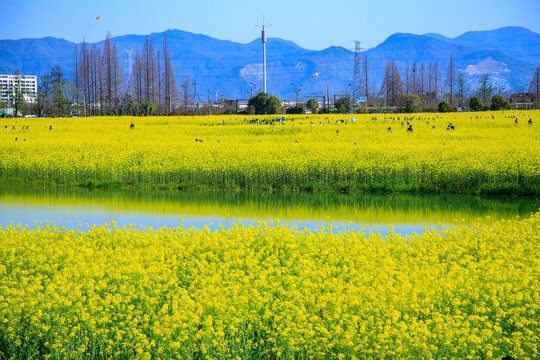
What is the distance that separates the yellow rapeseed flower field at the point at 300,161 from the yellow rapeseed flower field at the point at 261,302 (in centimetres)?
1436

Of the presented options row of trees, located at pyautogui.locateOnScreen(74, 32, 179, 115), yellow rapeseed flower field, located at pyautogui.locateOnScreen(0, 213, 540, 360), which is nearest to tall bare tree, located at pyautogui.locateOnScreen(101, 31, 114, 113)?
row of trees, located at pyautogui.locateOnScreen(74, 32, 179, 115)

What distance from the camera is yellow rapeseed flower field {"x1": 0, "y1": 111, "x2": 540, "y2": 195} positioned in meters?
26.0

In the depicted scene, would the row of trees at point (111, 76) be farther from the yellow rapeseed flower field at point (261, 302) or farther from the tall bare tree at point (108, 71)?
the yellow rapeseed flower field at point (261, 302)

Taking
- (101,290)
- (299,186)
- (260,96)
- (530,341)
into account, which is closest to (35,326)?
(101,290)

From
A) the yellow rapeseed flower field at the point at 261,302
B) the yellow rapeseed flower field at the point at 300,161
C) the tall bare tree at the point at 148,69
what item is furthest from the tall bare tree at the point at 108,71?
the yellow rapeseed flower field at the point at 261,302

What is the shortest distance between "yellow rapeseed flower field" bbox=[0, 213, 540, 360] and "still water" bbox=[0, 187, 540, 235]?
613 cm

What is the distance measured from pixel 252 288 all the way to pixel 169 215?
39.4ft

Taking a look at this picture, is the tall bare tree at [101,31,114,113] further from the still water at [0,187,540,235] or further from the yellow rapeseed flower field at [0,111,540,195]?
the still water at [0,187,540,235]

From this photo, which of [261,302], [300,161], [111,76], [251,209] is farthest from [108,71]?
[261,302]

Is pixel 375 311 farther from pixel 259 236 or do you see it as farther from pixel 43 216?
pixel 43 216

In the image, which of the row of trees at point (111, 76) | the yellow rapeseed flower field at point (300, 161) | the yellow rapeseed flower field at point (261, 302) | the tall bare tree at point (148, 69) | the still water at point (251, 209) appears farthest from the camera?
the tall bare tree at point (148, 69)

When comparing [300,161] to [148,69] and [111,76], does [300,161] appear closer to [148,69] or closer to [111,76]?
[148,69]

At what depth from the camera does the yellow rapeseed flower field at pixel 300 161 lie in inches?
1024

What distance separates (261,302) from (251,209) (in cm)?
1331
